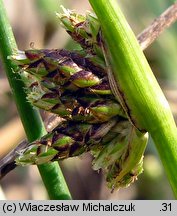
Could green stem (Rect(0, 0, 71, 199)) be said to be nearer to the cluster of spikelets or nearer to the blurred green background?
the cluster of spikelets

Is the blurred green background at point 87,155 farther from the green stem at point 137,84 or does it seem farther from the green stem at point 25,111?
the green stem at point 137,84

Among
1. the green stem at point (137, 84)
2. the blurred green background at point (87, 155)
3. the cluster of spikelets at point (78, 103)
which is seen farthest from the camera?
the blurred green background at point (87, 155)

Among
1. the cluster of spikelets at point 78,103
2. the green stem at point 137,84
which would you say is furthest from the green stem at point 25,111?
the green stem at point 137,84

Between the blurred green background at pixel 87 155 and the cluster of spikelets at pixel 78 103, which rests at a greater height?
the cluster of spikelets at pixel 78 103

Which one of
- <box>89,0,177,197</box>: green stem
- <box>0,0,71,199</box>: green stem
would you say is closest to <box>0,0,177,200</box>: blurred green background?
<box>0,0,71,199</box>: green stem

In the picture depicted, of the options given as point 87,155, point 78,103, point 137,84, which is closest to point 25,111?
point 78,103

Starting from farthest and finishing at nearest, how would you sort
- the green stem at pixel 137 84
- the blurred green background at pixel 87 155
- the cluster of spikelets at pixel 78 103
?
the blurred green background at pixel 87 155 → the cluster of spikelets at pixel 78 103 → the green stem at pixel 137 84

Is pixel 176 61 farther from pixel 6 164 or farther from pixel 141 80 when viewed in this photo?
pixel 141 80
